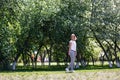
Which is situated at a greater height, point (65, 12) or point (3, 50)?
point (65, 12)

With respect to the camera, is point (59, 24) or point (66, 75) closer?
point (66, 75)

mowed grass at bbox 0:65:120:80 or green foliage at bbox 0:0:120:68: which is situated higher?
green foliage at bbox 0:0:120:68

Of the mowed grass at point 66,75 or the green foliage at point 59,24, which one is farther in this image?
the green foliage at point 59,24

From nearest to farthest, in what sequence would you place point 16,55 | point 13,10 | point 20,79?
1. point 20,79
2. point 13,10
3. point 16,55

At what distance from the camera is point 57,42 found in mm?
36594

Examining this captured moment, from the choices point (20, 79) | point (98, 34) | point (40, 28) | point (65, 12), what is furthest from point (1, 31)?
point (20, 79)

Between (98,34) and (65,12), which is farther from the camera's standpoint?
(98,34)

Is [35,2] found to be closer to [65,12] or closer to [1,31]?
[65,12]

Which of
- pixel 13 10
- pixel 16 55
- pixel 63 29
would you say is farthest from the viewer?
pixel 16 55

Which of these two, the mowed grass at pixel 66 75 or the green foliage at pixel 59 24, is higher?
the green foliage at pixel 59 24

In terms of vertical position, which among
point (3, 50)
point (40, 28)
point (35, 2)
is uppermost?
point (35, 2)

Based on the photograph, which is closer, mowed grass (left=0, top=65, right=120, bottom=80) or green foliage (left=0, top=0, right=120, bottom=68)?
mowed grass (left=0, top=65, right=120, bottom=80)

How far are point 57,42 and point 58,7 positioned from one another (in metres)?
3.67

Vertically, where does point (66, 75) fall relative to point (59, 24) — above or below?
below
